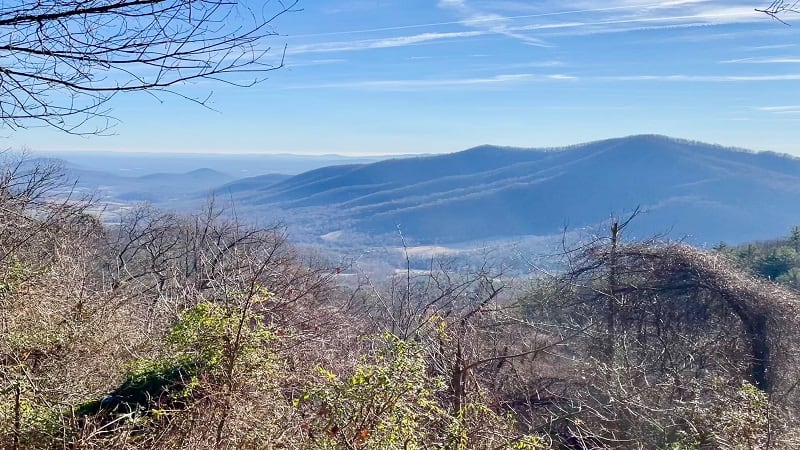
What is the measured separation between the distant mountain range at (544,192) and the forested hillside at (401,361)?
273 ft

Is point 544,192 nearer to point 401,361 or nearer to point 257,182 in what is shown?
point 257,182

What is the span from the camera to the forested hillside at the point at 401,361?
4055mm

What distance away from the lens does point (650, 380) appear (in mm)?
8625

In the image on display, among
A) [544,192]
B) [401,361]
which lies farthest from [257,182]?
[401,361]

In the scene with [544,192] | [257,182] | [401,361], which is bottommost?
[544,192]

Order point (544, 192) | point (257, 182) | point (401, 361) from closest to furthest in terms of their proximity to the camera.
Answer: point (401, 361) → point (544, 192) → point (257, 182)

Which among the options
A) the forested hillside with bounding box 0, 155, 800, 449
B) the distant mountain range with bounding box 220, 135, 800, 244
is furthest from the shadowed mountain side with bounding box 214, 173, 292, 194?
the forested hillside with bounding box 0, 155, 800, 449

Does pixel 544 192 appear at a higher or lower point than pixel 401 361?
lower

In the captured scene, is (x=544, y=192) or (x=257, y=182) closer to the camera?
(x=544, y=192)

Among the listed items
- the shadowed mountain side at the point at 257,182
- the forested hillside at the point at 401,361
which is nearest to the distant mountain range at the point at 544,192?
the shadowed mountain side at the point at 257,182

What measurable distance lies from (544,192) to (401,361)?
451 feet

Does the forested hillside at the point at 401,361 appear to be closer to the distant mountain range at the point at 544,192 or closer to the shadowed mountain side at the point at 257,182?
the distant mountain range at the point at 544,192

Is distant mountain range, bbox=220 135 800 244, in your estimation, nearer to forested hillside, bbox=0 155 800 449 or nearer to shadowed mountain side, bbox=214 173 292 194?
shadowed mountain side, bbox=214 173 292 194

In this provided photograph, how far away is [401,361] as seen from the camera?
403 centimetres
